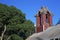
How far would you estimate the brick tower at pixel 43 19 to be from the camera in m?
24.0

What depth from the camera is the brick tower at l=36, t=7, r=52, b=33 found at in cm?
2397

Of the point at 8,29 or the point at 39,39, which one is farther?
the point at 8,29

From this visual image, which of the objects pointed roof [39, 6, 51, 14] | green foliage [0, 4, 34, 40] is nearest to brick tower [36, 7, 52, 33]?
pointed roof [39, 6, 51, 14]

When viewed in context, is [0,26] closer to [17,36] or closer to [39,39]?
[17,36]

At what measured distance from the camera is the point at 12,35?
1464 inches

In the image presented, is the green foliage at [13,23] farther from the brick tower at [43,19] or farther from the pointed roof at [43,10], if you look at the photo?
the pointed roof at [43,10]

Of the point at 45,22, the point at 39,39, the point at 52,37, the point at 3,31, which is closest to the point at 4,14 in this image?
the point at 3,31

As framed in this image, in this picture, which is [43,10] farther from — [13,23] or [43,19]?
[13,23]

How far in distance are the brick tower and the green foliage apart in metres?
11.3

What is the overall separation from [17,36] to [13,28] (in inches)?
63.8

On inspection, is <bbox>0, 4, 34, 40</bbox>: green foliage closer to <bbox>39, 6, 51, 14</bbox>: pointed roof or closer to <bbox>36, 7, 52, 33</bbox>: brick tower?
<bbox>36, 7, 52, 33</bbox>: brick tower

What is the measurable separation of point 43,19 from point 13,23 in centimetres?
1323

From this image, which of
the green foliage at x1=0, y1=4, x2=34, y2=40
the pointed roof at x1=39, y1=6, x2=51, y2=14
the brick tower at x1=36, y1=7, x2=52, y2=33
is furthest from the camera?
the green foliage at x1=0, y1=4, x2=34, y2=40

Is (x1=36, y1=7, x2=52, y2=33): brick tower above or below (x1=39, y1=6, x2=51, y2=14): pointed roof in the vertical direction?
below
